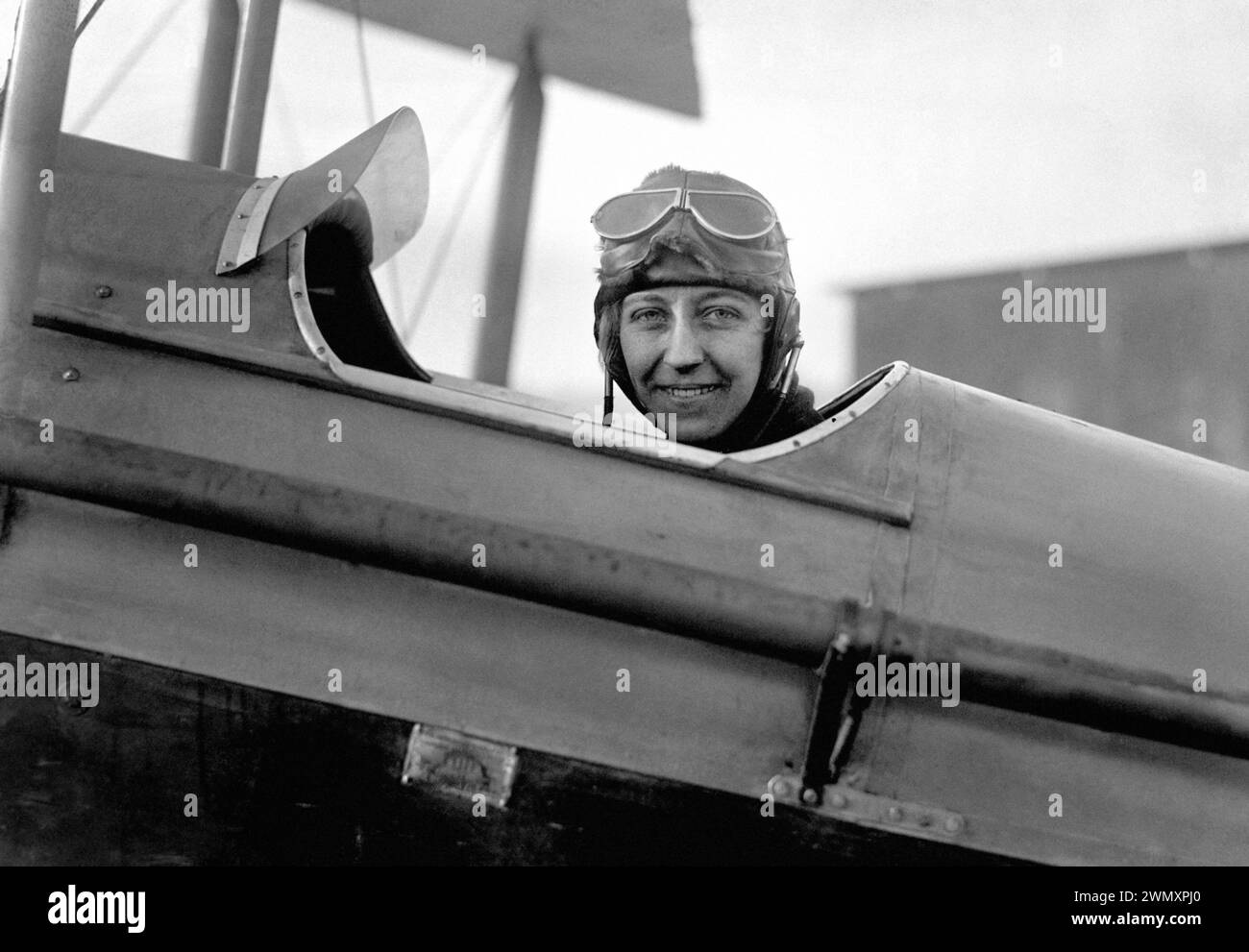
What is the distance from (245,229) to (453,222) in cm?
80

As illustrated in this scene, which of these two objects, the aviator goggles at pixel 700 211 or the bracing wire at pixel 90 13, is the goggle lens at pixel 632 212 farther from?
the bracing wire at pixel 90 13

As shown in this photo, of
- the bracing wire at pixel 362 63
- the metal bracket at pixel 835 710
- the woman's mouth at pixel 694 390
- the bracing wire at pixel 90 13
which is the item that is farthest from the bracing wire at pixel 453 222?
the metal bracket at pixel 835 710

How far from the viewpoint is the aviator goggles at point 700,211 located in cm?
247

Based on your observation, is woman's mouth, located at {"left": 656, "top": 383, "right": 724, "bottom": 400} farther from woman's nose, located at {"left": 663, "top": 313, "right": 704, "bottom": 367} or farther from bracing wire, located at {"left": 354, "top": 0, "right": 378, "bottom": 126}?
bracing wire, located at {"left": 354, "top": 0, "right": 378, "bottom": 126}

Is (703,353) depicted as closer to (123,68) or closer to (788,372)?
(788,372)

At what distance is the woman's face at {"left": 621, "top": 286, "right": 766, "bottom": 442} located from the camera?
8.17 feet

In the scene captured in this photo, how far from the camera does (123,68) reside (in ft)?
6.39

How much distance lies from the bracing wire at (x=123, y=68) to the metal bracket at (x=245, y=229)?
0.28 metres

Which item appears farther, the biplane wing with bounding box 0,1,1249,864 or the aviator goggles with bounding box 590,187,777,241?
the aviator goggles with bounding box 590,187,777,241

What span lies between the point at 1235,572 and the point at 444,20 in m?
1.95

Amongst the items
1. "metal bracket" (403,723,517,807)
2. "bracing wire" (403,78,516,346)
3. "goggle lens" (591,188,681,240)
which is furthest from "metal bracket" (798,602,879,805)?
"goggle lens" (591,188,681,240)

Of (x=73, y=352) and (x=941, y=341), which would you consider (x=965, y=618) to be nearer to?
(x=73, y=352)
